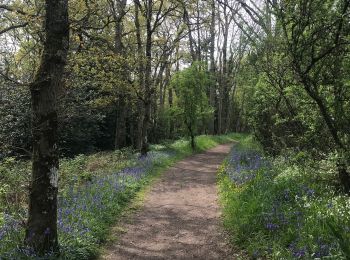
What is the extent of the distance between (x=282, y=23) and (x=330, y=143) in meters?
2.83

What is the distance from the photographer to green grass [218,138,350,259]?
5062 mm

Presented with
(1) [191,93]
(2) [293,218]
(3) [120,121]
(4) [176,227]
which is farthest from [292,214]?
(1) [191,93]

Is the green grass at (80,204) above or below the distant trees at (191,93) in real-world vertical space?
below

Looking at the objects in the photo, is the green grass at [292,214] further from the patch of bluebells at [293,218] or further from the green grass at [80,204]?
the green grass at [80,204]

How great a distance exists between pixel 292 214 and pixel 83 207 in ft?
13.5

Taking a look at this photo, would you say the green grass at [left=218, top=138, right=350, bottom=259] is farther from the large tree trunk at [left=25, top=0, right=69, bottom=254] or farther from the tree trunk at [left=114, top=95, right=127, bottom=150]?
the tree trunk at [left=114, top=95, right=127, bottom=150]

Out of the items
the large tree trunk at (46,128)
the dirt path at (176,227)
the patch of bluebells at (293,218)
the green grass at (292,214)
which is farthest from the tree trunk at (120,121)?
the large tree trunk at (46,128)

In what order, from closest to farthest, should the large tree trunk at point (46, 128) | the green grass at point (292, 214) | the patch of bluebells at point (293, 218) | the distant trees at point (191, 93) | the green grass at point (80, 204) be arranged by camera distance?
the patch of bluebells at point (293, 218) < the green grass at point (292, 214) < the large tree trunk at point (46, 128) < the green grass at point (80, 204) < the distant trees at point (191, 93)

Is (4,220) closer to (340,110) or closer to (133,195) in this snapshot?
(133,195)

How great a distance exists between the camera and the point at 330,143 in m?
7.99

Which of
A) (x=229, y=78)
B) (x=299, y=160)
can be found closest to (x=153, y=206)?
(x=299, y=160)

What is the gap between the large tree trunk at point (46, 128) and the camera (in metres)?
5.31

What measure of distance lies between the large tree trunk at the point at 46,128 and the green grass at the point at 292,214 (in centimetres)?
329

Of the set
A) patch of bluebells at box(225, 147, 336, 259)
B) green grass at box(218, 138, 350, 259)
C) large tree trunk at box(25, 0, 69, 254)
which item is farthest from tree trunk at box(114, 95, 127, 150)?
large tree trunk at box(25, 0, 69, 254)
